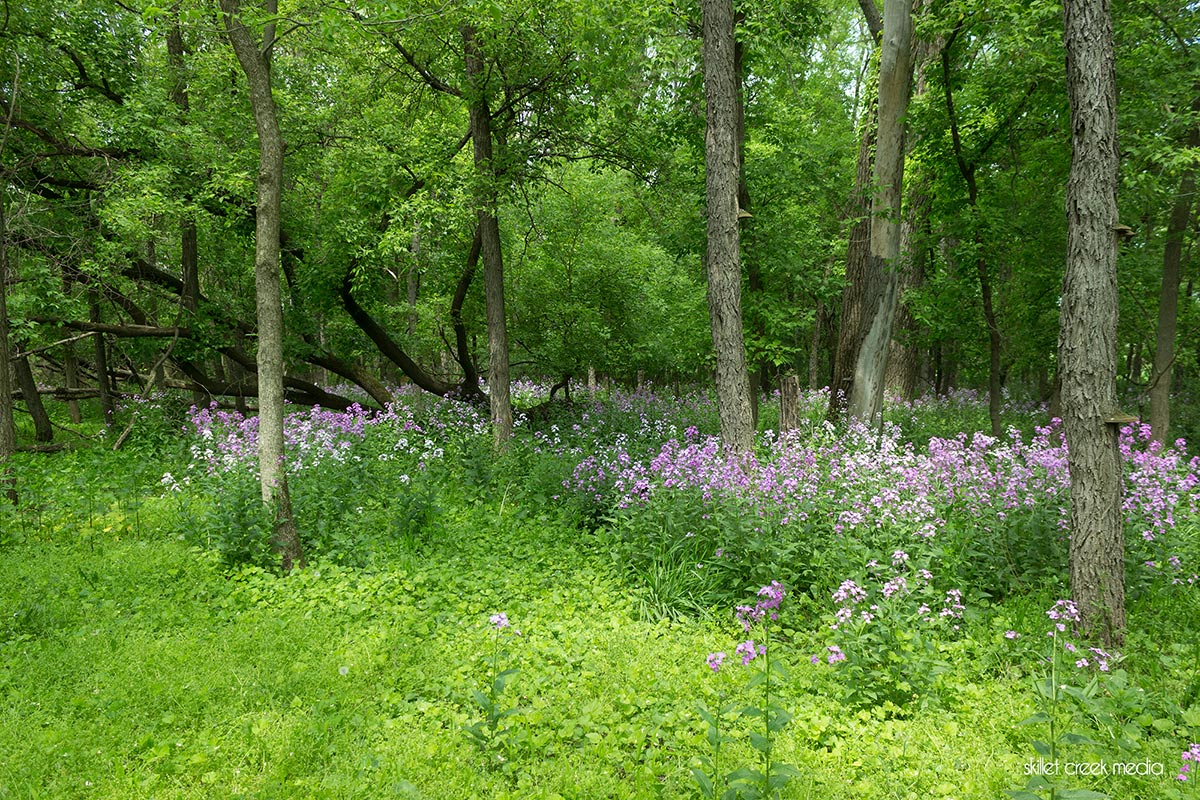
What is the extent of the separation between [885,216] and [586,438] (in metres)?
5.37

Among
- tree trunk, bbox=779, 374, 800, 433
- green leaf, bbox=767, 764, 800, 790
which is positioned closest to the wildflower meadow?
green leaf, bbox=767, 764, 800, 790

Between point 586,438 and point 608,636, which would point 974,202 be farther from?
point 608,636

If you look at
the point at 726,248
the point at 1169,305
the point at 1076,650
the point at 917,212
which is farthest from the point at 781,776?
the point at 917,212

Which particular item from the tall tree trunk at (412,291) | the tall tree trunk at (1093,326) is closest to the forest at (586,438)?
the tall tree trunk at (1093,326)

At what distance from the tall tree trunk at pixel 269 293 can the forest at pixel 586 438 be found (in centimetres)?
4

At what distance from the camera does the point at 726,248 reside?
21.4 ft

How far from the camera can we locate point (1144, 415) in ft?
44.0

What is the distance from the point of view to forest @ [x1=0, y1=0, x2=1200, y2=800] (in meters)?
3.22

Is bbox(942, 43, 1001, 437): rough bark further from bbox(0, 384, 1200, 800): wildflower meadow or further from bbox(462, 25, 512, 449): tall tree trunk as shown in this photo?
bbox(462, 25, 512, 449): tall tree trunk

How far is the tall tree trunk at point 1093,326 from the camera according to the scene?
12.5 ft

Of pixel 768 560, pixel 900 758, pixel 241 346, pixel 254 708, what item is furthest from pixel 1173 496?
pixel 241 346

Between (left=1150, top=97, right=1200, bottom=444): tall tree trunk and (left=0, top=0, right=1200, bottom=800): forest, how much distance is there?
0.08 m

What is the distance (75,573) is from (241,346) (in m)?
7.23

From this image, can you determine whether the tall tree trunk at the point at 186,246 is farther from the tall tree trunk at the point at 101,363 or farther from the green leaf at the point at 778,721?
the green leaf at the point at 778,721
